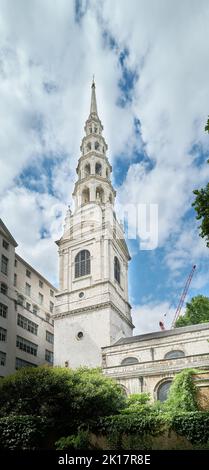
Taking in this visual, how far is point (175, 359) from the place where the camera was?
105 feet

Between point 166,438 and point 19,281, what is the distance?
1286 inches

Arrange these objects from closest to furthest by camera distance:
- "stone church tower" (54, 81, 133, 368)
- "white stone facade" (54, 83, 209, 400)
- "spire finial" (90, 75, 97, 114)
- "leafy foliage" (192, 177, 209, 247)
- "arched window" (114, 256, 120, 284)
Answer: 1. "leafy foliage" (192, 177, 209, 247)
2. "white stone facade" (54, 83, 209, 400)
3. "stone church tower" (54, 81, 133, 368)
4. "arched window" (114, 256, 120, 284)
5. "spire finial" (90, 75, 97, 114)

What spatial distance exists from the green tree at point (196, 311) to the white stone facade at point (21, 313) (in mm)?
19100

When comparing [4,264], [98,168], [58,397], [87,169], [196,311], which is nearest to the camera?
[58,397]

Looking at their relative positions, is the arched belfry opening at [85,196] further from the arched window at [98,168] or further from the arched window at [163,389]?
the arched window at [163,389]

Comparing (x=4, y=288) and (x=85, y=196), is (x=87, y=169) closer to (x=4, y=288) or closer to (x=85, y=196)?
(x=85, y=196)

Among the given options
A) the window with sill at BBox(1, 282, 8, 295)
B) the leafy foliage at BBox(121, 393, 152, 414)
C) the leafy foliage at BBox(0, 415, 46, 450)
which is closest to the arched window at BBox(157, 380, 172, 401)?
the leafy foliage at BBox(121, 393, 152, 414)

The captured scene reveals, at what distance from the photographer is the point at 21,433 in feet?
69.4

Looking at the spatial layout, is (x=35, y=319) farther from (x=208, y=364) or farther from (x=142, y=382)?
(x=208, y=364)

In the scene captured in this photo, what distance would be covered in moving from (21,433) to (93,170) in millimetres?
38473

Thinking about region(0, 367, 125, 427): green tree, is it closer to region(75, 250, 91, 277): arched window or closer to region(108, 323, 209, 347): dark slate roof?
region(108, 323, 209, 347): dark slate roof

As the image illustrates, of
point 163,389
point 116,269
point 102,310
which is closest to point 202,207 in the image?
point 163,389

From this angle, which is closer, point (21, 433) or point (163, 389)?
point (21, 433)

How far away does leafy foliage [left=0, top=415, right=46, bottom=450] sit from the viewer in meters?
20.9
